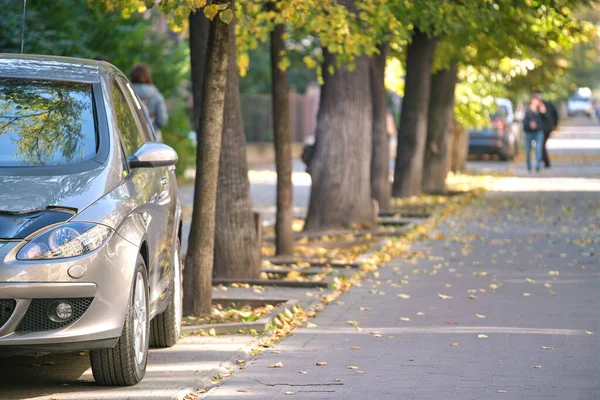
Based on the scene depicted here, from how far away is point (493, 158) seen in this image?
40094 millimetres

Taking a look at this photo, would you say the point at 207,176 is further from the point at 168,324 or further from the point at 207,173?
the point at 168,324

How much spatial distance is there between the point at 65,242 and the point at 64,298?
0.27 meters

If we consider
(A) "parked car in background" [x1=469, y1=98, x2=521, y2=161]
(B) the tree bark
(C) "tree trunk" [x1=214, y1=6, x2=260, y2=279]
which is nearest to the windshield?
(C) "tree trunk" [x1=214, y1=6, x2=260, y2=279]

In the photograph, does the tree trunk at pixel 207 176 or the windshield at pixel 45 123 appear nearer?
the windshield at pixel 45 123

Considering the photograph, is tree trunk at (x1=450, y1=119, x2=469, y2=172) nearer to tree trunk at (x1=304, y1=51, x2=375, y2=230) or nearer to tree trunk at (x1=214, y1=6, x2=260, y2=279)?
tree trunk at (x1=304, y1=51, x2=375, y2=230)

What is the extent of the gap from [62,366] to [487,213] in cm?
1358

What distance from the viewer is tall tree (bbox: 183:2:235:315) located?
9359 mm

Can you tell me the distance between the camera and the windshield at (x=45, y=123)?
269 inches

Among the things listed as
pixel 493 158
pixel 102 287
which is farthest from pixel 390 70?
pixel 102 287

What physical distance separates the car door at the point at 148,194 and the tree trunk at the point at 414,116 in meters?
13.6

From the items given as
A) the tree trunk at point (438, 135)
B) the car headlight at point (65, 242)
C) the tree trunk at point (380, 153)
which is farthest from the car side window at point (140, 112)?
the tree trunk at point (438, 135)

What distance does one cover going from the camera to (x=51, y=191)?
6.39m

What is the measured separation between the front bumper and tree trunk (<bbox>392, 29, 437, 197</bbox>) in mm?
15105

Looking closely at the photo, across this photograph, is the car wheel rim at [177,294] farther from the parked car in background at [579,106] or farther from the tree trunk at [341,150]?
the parked car in background at [579,106]
